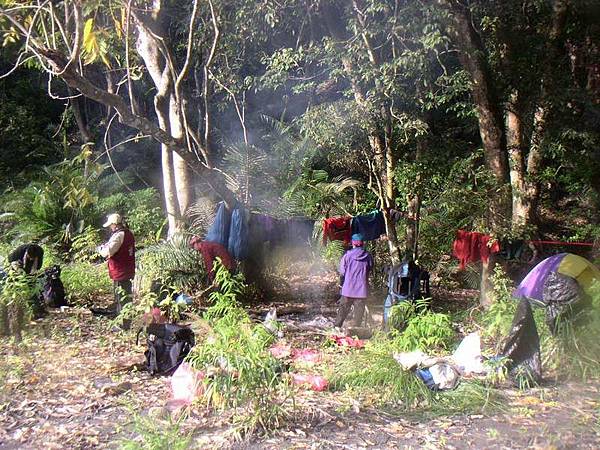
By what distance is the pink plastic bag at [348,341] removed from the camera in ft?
21.9

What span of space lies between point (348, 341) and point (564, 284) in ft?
7.51

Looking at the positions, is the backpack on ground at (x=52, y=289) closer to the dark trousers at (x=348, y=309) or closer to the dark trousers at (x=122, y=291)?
the dark trousers at (x=122, y=291)

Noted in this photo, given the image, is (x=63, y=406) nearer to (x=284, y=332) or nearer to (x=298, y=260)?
(x=284, y=332)

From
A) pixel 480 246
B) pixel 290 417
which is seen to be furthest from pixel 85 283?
pixel 290 417

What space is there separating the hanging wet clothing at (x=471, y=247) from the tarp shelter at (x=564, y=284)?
91.3 inches

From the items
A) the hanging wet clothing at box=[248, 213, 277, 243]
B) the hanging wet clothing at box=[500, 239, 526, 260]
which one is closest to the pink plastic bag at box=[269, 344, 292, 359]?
the hanging wet clothing at box=[248, 213, 277, 243]

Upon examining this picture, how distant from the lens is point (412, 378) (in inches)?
195

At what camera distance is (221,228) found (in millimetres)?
8414

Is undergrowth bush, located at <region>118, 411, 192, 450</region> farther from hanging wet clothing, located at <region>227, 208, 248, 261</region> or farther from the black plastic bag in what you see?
hanging wet clothing, located at <region>227, 208, 248, 261</region>

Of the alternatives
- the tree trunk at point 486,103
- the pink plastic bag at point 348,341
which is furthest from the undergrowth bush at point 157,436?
the tree trunk at point 486,103

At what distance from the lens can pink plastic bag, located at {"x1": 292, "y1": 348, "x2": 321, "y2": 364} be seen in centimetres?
600

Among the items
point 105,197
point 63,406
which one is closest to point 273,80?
point 63,406

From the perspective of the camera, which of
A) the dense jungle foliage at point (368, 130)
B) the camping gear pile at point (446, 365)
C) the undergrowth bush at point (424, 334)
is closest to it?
the camping gear pile at point (446, 365)

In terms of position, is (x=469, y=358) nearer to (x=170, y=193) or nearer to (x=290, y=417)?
(x=290, y=417)
